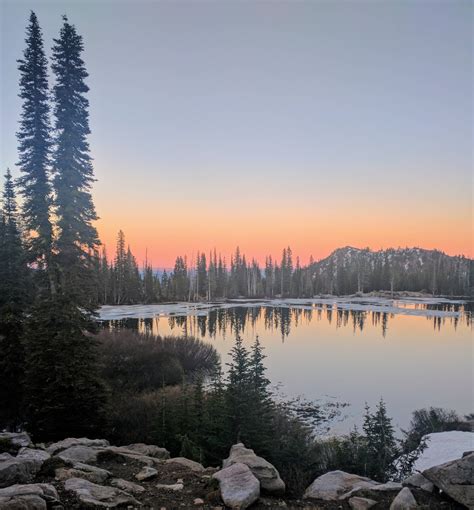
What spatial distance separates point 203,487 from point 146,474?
1369 mm

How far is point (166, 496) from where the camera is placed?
255 inches

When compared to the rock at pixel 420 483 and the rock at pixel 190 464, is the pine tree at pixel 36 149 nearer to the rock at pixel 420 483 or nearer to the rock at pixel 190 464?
the rock at pixel 190 464

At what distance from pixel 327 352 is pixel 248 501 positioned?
2443 centimetres

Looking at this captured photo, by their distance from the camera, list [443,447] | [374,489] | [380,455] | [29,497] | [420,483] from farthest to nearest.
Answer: [443,447] → [380,455] → [420,483] → [374,489] → [29,497]

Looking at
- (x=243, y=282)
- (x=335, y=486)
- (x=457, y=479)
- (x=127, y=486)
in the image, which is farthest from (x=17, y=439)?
(x=243, y=282)

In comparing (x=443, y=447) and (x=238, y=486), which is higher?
(x=238, y=486)

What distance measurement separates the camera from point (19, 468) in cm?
652

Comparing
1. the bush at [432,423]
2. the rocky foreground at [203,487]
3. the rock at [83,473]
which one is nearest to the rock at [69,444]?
the rocky foreground at [203,487]

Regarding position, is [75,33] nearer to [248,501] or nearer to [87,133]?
[87,133]

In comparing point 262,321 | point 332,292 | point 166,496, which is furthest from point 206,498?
point 332,292

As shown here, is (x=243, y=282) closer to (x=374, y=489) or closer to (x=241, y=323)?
(x=241, y=323)

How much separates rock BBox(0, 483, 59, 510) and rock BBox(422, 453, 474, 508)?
6944 mm

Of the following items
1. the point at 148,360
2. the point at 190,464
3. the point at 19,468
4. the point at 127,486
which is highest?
the point at 19,468

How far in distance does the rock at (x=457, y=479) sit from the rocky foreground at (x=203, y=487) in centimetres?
2
